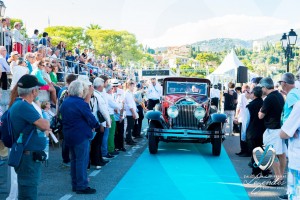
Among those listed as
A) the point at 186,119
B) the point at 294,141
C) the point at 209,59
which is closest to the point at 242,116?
the point at 186,119

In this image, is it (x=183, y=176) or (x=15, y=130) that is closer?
(x=15, y=130)

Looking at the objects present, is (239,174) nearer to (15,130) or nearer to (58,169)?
(58,169)

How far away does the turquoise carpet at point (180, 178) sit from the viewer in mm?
7102

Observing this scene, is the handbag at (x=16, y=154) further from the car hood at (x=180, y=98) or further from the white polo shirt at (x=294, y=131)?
the car hood at (x=180, y=98)

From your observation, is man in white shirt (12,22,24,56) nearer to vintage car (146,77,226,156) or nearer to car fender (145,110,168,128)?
vintage car (146,77,226,156)

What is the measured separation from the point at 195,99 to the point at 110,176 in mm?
5099

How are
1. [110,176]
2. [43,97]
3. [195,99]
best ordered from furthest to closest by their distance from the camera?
[195,99], [43,97], [110,176]

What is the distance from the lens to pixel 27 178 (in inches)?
195

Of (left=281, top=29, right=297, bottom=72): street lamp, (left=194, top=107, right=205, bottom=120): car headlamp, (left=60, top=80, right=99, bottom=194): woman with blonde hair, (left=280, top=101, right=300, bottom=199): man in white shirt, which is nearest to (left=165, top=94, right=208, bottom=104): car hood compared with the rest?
(left=194, top=107, right=205, bottom=120): car headlamp

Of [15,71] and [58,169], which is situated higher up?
[15,71]

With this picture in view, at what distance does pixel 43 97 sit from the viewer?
1208cm

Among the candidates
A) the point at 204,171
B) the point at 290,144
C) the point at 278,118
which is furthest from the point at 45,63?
the point at 290,144

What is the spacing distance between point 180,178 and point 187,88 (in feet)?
18.6

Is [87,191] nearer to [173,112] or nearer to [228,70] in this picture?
[173,112]
